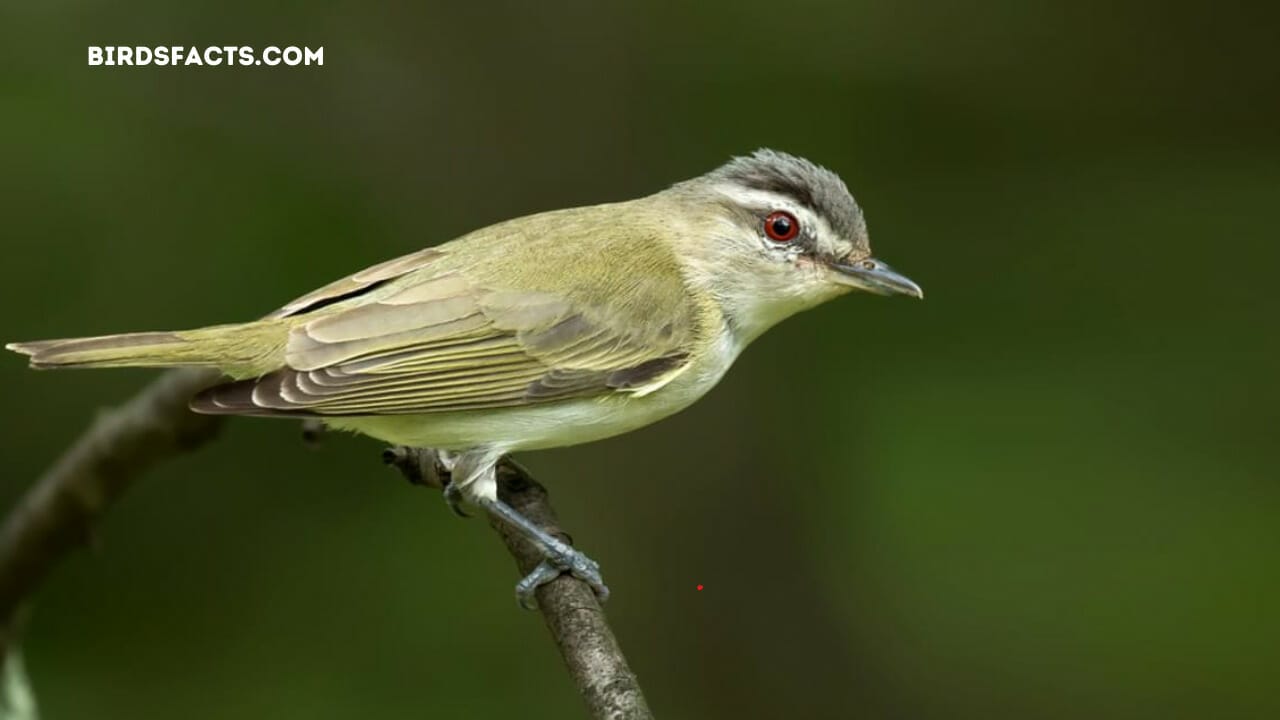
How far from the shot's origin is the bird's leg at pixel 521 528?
155 inches

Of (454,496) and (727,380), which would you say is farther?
(727,380)

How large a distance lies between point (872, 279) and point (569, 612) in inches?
54.4

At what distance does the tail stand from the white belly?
0.24 meters

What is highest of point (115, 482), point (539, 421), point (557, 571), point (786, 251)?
point (786, 251)

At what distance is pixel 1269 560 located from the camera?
595 cm

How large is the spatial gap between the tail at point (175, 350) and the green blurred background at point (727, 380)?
2.01m

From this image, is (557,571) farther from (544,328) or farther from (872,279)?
(872,279)

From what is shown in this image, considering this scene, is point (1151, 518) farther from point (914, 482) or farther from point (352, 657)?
point (352, 657)

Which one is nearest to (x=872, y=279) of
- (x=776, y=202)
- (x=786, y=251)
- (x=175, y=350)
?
(x=786, y=251)

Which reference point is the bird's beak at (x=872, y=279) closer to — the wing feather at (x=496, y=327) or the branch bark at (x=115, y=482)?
the wing feather at (x=496, y=327)

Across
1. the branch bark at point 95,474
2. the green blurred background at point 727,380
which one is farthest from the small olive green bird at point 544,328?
the green blurred background at point 727,380

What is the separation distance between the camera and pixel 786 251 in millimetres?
4523

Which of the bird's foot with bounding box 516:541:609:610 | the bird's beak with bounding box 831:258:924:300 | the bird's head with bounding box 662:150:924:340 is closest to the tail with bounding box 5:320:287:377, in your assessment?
the bird's foot with bounding box 516:541:609:610

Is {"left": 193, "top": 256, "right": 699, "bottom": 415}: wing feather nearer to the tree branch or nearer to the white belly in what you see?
the white belly
